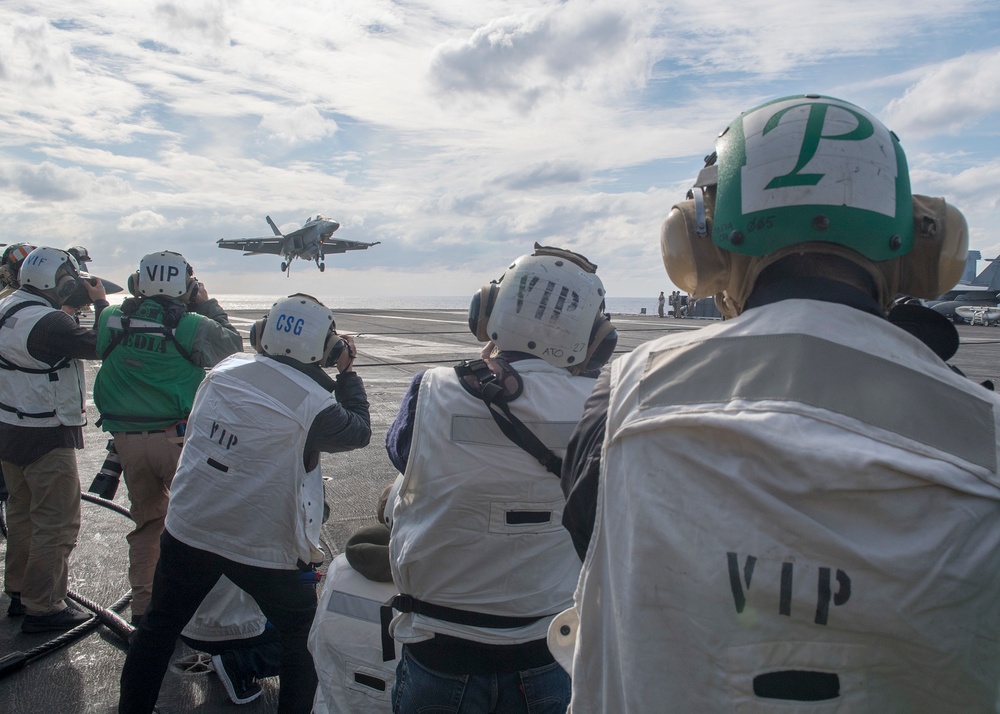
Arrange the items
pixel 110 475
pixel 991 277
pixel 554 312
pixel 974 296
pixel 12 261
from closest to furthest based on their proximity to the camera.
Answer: pixel 554 312 < pixel 110 475 < pixel 12 261 < pixel 974 296 < pixel 991 277

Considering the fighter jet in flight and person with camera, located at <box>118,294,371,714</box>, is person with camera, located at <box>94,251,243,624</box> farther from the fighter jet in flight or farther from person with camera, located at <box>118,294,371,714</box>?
the fighter jet in flight

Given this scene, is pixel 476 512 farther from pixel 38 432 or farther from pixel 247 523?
pixel 38 432

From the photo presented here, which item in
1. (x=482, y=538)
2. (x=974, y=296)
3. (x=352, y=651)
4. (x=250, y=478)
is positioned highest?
(x=974, y=296)

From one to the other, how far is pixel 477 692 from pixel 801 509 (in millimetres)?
1536

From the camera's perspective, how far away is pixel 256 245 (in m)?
59.7

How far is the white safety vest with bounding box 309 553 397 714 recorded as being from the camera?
261 centimetres

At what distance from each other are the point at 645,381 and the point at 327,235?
54657mm

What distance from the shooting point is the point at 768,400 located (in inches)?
40.7

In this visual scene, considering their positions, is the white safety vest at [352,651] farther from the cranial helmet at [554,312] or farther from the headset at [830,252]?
the headset at [830,252]

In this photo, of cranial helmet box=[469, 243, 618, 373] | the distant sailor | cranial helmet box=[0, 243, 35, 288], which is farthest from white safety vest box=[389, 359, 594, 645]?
cranial helmet box=[0, 243, 35, 288]

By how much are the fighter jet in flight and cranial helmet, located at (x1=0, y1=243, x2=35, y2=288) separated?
159ft

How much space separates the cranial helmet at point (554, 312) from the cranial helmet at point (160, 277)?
302cm

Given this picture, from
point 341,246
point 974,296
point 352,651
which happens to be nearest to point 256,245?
point 341,246

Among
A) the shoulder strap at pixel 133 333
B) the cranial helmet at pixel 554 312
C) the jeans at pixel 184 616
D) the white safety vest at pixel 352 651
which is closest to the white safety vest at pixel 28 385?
the shoulder strap at pixel 133 333
